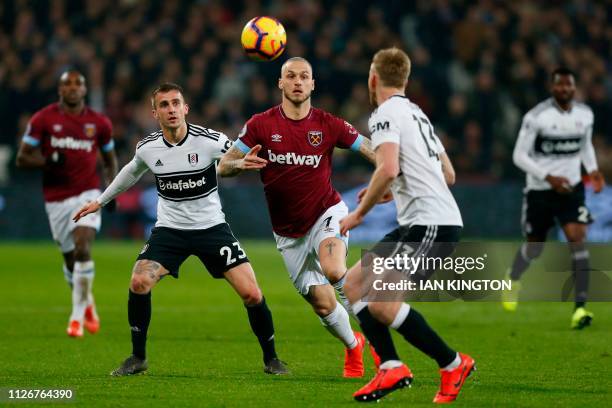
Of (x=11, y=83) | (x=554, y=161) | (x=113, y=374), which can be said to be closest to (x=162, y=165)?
(x=113, y=374)

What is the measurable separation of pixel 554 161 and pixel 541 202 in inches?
18.9

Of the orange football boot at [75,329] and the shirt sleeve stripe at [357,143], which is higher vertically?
the shirt sleeve stripe at [357,143]

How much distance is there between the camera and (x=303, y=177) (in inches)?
351

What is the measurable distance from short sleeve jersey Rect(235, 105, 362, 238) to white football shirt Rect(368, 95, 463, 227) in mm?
1669

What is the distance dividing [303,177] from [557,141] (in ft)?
15.0

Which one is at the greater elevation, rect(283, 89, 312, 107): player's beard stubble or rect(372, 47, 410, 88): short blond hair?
rect(372, 47, 410, 88): short blond hair

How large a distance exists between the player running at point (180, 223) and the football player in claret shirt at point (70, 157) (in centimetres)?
305

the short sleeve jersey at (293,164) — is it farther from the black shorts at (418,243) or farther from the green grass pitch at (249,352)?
the black shorts at (418,243)

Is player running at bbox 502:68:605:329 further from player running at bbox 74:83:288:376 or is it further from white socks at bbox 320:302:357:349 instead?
player running at bbox 74:83:288:376

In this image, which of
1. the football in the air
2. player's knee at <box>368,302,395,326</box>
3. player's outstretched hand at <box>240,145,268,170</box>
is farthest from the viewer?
the football in the air

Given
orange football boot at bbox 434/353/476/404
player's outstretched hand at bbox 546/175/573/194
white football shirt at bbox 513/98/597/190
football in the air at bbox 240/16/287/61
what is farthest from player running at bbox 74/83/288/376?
white football shirt at bbox 513/98/597/190

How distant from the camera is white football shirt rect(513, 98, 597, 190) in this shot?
12.5 metres

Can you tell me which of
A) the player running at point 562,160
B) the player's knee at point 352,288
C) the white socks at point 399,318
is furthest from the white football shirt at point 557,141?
the white socks at point 399,318

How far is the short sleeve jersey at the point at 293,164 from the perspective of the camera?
8883mm
